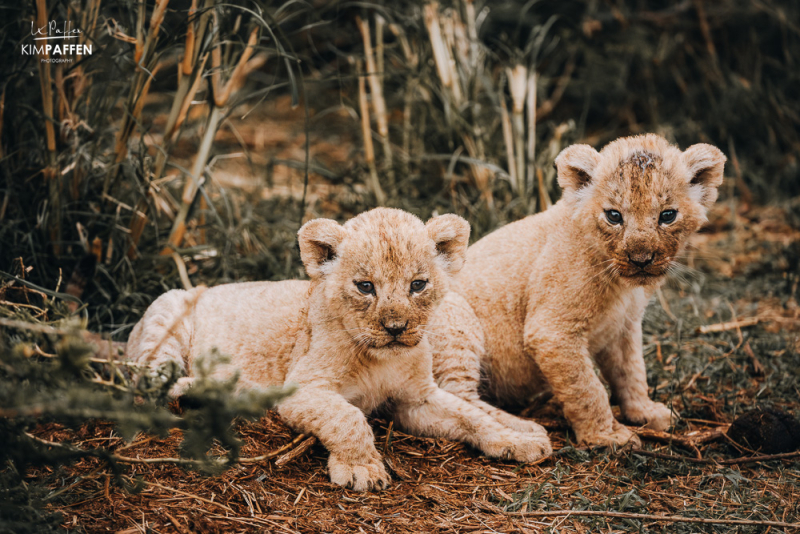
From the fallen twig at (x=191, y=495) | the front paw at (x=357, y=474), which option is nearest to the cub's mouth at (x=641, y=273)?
the front paw at (x=357, y=474)

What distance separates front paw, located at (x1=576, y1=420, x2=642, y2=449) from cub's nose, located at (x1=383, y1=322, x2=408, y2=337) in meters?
1.33

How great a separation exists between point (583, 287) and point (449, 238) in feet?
2.84

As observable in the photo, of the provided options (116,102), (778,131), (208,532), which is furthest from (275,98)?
(208,532)

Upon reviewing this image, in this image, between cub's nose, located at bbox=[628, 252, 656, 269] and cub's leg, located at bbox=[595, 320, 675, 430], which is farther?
cub's leg, located at bbox=[595, 320, 675, 430]

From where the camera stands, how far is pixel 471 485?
351cm

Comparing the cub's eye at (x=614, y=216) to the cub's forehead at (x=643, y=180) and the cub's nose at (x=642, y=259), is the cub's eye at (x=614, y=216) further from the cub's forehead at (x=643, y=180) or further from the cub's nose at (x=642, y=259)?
the cub's nose at (x=642, y=259)

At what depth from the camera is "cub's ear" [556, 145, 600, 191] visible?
3.94 metres

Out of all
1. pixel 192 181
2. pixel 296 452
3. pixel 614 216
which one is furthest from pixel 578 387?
pixel 192 181

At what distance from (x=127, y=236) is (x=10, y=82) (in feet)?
4.00

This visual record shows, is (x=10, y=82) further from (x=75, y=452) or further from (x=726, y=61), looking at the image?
(x=726, y=61)

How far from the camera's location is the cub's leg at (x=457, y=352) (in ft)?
13.9

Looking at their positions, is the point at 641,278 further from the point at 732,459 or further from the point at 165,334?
the point at 165,334
